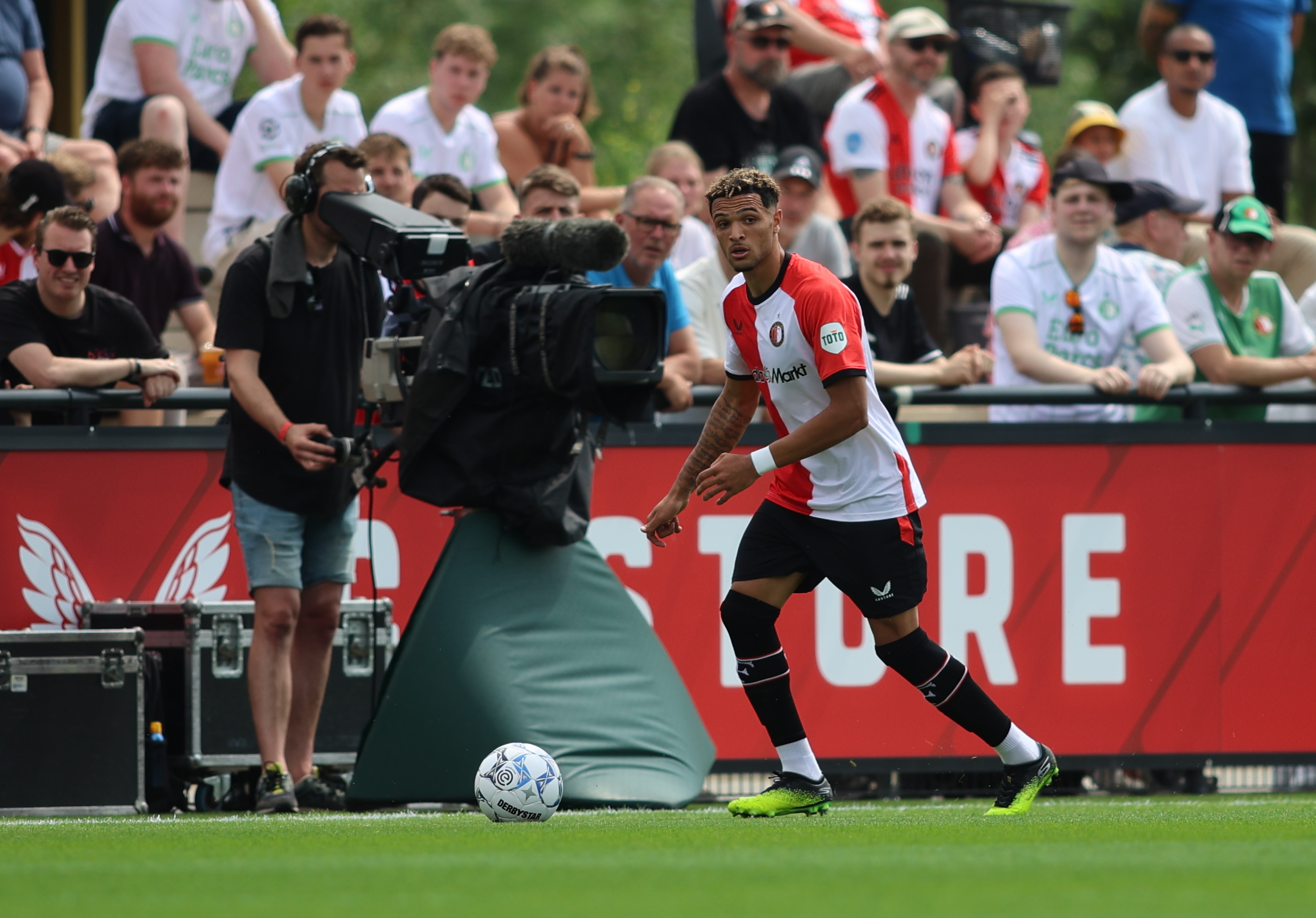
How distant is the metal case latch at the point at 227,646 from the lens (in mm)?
7945

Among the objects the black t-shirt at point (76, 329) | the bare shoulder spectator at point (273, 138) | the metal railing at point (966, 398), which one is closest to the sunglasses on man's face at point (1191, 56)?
the metal railing at point (966, 398)

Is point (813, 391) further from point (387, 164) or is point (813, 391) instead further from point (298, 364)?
point (387, 164)

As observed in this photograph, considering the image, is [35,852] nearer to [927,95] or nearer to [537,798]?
[537,798]

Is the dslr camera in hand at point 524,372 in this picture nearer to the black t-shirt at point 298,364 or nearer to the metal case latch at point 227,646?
the black t-shirt at point 298,364

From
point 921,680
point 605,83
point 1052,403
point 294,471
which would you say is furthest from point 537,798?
point 605,83

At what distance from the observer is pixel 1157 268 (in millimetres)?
10328

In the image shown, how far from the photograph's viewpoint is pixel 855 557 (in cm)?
654

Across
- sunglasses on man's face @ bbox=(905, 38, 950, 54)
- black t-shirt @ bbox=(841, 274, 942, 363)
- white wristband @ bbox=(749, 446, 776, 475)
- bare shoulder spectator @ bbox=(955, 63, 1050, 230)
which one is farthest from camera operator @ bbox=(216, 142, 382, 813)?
bare shoulder spectator @ bbox=(955, 63, 1050, 230)

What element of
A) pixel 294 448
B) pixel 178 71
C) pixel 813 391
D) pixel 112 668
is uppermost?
pixel 178 71

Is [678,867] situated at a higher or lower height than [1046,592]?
lower

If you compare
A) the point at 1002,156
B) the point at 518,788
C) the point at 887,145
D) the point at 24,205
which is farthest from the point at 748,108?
the point at 518,788

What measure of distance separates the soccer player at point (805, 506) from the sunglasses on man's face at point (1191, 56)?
5.93m

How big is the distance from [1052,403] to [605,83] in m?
23.0

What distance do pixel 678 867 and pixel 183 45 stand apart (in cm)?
773
